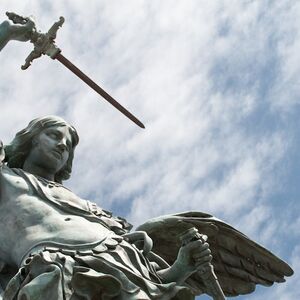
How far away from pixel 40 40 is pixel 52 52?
0.77ft

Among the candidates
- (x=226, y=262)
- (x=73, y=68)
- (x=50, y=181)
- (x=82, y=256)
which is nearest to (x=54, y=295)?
(x=82, y=256)

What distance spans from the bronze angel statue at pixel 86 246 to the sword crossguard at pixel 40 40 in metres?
0.80

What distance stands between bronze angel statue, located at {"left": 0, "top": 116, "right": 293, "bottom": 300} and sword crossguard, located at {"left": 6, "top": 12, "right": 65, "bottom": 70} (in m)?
0.80

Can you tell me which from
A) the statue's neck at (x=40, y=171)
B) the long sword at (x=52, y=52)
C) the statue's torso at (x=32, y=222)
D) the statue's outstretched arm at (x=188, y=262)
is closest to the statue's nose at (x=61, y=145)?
the statue's neck at (x=40, y=171)

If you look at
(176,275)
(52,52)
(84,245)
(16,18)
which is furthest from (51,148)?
(176,275)

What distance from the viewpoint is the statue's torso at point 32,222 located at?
33.3ft

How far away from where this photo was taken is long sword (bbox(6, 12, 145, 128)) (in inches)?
468

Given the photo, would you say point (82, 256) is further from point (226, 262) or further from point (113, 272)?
point (226, 262)

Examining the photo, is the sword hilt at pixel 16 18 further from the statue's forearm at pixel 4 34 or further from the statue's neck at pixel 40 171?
the statue's neck at pixel 40 171

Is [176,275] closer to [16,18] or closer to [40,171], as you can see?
[40,171]

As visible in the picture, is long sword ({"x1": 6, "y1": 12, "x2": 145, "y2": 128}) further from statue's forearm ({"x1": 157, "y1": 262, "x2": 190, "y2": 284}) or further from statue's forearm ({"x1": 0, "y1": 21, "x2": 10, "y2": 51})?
statue's forearm ({"x1": 157, "y1": 262, "x2": 190, "y2": 284})

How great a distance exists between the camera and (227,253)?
39.1 feet

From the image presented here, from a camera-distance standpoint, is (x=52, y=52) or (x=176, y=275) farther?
(x=52, y=52)

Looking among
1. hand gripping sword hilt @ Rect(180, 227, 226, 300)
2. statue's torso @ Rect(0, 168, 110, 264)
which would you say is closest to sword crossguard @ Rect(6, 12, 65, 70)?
statue's torso @ Rect(0, 168, 110, 264)
